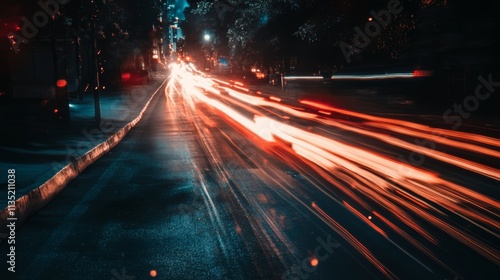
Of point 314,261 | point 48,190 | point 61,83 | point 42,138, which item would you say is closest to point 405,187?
point 314,261

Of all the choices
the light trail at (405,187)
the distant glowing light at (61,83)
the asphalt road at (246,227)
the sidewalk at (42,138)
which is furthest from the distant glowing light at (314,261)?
the distant glowing light at (61,83)

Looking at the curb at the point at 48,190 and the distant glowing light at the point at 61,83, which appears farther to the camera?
the distant glowing light at the point at 61,83

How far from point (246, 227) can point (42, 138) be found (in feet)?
33.2

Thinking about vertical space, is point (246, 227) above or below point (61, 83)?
below

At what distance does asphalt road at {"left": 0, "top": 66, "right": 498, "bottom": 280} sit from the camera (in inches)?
232

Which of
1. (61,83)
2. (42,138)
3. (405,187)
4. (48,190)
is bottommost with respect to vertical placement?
(405,187)

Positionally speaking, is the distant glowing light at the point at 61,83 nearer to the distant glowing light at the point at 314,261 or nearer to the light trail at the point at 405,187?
the light trail at the point at 405,187

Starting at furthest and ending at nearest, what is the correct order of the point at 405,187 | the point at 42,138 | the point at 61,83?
the point at 61,83, the point at 42,138, the point at 405,187

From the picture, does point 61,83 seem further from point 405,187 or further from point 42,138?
point 405,187

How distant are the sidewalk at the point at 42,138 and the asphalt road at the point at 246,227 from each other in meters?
0.62

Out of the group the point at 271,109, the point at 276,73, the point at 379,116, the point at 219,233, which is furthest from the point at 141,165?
the point at 276,73

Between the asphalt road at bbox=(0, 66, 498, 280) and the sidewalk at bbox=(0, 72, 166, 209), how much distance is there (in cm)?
62

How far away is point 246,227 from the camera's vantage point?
7438 millimetres

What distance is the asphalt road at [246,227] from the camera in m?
5.89
